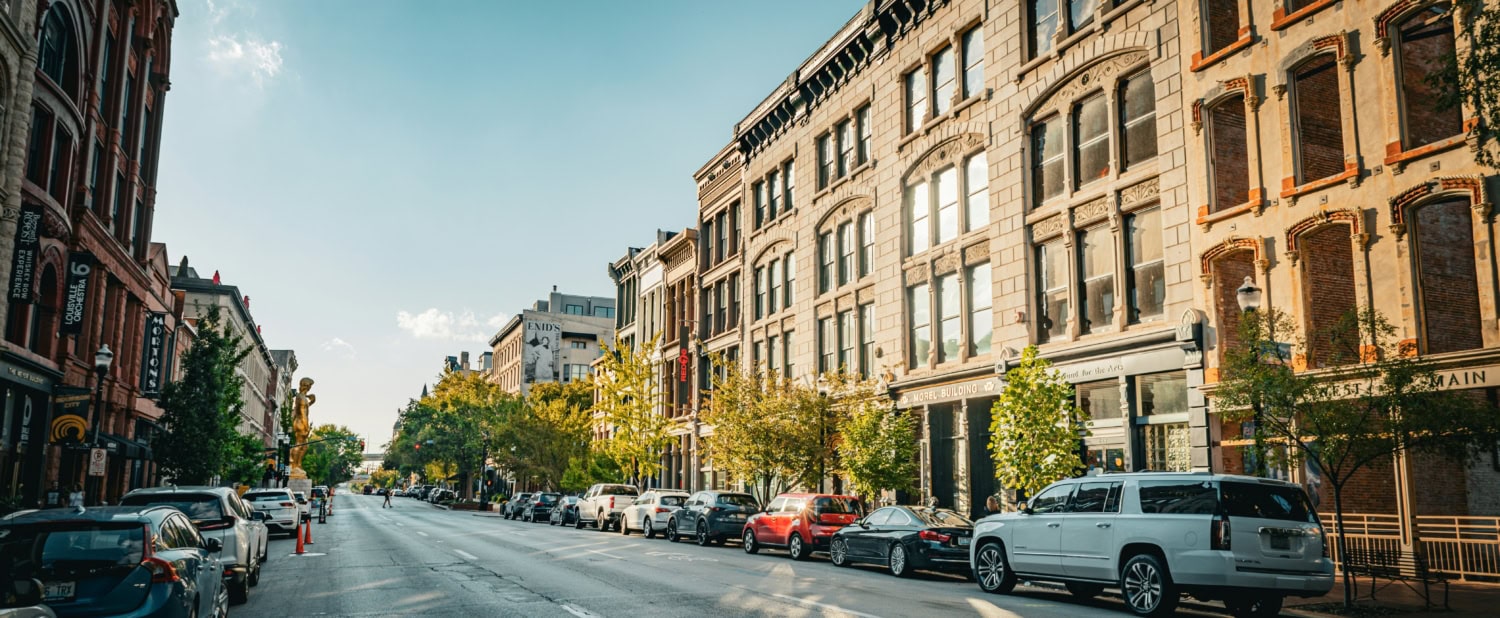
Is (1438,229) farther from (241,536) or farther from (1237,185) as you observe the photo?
(241,536)

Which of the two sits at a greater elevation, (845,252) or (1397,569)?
(845,252)

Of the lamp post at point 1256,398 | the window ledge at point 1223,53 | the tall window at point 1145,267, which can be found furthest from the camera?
the tall window at point 1145,267

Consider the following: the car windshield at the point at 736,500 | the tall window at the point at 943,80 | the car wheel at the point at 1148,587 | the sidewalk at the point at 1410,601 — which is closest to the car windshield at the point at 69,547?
the car wheel at the point at 1148,587

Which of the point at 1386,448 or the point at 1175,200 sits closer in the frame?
the point at 1386,448

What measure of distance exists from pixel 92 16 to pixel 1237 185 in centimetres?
3125

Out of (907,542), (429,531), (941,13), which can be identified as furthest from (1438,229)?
(429,531)

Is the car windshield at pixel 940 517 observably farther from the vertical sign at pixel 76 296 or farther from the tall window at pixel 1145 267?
the vertical sign at pixel 76 296

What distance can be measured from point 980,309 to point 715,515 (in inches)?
355

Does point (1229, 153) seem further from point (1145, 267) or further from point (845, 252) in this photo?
point (845, 252)

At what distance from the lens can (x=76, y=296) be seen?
27.9m

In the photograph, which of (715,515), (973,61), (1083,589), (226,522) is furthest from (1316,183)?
(226,522)

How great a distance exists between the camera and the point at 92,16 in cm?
3047

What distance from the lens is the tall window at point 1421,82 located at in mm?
17906

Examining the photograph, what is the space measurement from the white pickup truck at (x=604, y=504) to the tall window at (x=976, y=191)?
1554 centimetres
